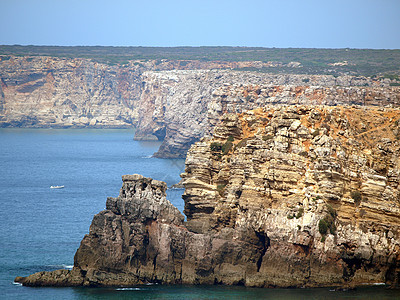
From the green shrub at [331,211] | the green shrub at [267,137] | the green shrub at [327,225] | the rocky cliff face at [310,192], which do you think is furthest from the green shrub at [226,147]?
the green shrub at [327,225]

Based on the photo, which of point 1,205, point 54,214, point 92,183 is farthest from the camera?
point 92,183

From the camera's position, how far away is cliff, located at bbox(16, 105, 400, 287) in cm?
5525

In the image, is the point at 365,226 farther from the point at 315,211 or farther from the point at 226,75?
the point at 226,75

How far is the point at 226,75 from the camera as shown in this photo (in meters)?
176

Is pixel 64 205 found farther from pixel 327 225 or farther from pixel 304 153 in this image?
pixel 327 225

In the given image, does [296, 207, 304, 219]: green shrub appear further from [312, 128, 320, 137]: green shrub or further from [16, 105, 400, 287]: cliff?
[312, 128, 320, 137]: green shrub

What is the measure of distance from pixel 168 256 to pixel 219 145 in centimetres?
1126

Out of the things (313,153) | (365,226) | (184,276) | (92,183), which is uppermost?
(313,153)

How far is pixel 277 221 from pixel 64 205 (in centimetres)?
4393

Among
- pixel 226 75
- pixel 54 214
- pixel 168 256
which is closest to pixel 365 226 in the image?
pixel 168 256

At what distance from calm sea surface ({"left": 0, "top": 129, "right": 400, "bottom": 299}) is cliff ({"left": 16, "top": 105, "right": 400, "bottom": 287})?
4.44 feet

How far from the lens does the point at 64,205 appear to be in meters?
94.9

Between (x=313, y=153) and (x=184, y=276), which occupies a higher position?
(x=313, y=153)

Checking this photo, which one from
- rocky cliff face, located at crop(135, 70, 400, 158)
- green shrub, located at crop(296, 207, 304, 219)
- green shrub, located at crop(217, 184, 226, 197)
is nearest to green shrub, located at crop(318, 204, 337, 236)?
green shrub, located at crop(296, 207, 304, 219)
